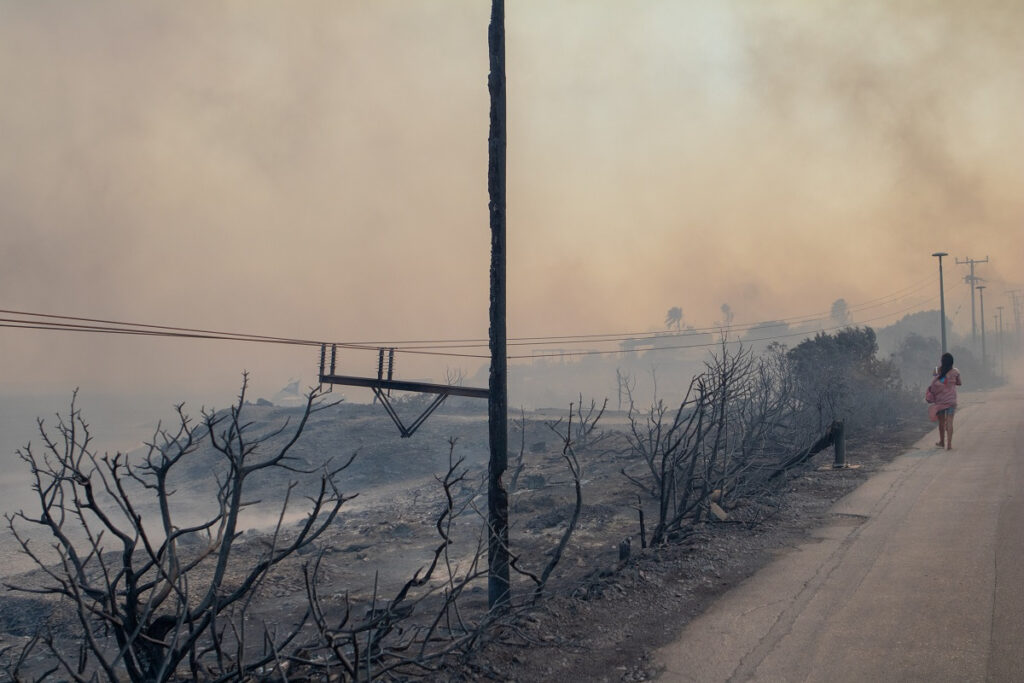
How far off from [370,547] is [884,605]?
1208 centimetres

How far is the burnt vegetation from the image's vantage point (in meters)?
4.81

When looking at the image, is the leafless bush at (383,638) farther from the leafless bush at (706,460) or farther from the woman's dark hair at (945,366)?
the woman's dark hair at (945,366)

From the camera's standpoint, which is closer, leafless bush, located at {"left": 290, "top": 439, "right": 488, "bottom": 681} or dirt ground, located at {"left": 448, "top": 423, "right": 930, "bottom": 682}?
leafless bush, located at {"left": 290, "top": 439, "right": 488, "bottom": 681}

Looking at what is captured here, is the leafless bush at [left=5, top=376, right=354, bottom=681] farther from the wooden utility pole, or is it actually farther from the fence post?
the fence post

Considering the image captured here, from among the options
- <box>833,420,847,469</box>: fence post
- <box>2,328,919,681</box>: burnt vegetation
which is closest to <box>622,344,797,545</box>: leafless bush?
<box>2,328,919,681</box>: burnt vegetation

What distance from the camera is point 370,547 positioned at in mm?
16391

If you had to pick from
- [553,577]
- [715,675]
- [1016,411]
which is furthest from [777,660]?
[1016,411]

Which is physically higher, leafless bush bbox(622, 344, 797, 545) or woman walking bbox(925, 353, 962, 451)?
woman walking bbox(925, 353, 962, 451)

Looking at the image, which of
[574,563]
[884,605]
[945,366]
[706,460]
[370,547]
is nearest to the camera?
[884,605]

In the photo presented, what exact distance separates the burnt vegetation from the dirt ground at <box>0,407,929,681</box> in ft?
0.24

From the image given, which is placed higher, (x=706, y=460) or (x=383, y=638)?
(x=706, y=460)

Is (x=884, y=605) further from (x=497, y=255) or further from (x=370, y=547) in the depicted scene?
(x=370, y=547)

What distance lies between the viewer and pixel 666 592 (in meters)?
7.44

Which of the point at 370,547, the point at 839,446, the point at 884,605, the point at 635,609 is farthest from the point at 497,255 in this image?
the point at 370,547
